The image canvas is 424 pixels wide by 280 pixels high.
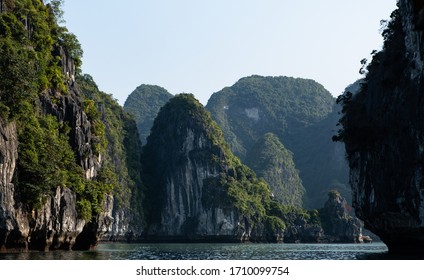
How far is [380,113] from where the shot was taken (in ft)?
126

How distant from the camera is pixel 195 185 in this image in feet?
366

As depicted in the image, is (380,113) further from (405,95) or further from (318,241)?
(318,241)

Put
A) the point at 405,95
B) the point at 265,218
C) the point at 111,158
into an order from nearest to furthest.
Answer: the point at 405,95 → the point at 111,158 → the point at 265,218

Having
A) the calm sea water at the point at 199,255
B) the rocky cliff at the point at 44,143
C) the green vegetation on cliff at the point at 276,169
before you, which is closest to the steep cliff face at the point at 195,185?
the green vegetation on cliff at the point at 276,169

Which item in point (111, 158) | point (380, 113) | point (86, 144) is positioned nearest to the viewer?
point (380, 113)

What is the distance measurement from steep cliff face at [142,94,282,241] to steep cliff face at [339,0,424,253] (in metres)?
61.8

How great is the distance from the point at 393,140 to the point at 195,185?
252ft

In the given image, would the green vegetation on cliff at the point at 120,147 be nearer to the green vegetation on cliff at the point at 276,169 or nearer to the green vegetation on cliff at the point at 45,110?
the green vegetation on cliff at the point at 45,110

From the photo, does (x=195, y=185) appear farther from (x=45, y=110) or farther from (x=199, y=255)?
(x=45, y=110)

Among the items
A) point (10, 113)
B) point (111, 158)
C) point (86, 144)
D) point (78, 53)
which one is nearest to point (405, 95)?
point (10, 113)

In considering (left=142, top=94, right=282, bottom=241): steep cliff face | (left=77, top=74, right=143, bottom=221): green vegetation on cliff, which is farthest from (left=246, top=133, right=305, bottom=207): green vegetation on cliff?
(left=77, top=74, right=143, bottom=221): green vegetation on cliff

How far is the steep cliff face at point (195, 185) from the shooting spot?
106312 millimetres
